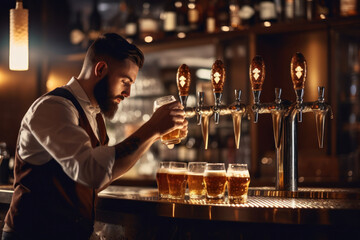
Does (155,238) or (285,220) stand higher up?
(285,220)

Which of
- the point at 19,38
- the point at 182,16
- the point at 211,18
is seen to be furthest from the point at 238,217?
the point at 182,16

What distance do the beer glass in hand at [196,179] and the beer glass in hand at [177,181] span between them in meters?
0.03

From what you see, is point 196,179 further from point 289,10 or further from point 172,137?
point 289,10

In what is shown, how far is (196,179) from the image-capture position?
1880 mm

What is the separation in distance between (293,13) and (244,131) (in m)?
1.02

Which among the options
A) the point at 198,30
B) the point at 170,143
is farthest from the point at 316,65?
the point at 170,143

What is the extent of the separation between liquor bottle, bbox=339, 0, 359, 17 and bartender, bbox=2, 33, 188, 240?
2.21 meters

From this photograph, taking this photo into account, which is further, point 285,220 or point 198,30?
point 198,30

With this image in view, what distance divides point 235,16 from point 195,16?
392 mm

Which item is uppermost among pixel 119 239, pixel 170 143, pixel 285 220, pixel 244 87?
pixel 244 87

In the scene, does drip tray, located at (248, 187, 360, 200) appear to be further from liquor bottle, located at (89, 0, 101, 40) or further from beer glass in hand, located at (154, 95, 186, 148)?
liquor bottle, located at (89, 0, 101, 40)

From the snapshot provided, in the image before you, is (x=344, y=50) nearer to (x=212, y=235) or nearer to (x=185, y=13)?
(x=185, y=13)

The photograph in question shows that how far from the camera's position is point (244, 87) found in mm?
3775

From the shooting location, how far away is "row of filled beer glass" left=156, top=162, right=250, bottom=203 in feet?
5.76
